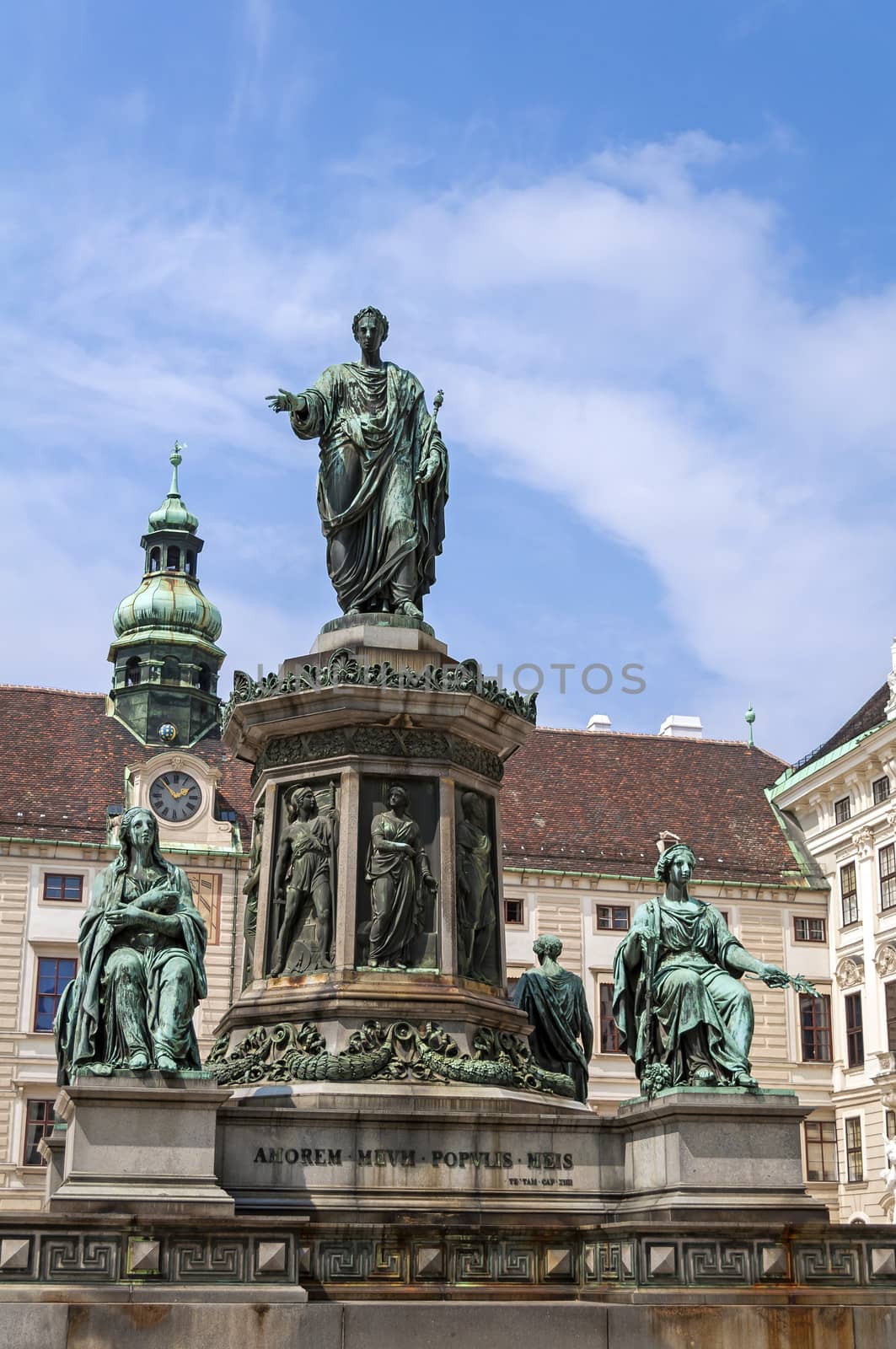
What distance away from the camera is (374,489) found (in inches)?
653

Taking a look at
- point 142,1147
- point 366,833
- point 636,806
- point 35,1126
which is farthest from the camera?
point 636,806

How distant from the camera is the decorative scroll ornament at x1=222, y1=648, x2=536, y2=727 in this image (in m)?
15.1

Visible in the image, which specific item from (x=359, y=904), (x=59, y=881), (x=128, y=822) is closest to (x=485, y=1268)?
(x=359, y=904)

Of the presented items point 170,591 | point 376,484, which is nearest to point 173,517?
point 170,591

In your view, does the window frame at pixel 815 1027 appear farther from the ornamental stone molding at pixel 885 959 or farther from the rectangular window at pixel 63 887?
the rectangular window at pixel 63 887

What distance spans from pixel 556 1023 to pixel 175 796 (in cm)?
3866

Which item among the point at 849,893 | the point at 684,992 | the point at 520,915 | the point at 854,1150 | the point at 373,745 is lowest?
the point at 854,1150

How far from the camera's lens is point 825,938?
57.0 meters

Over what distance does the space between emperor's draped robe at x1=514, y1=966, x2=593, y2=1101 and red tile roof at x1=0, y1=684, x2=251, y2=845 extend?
38.2 meters

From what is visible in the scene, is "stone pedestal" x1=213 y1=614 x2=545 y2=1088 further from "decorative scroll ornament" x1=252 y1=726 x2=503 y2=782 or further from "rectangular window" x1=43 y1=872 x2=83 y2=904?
"rectangular window" x1=43 y1=872 x2=83 y2=904

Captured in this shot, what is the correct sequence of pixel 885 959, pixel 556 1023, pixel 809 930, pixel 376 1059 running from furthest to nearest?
1. pixel 809 930
2. pixel 885 959
3. pixel 556 1023
4. pixel 376 1059

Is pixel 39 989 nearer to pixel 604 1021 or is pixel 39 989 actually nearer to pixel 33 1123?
pixel 33 1123

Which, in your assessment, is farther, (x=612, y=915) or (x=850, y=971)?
(x=612, y=915)

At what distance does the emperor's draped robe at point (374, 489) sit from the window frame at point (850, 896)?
41.1 m
